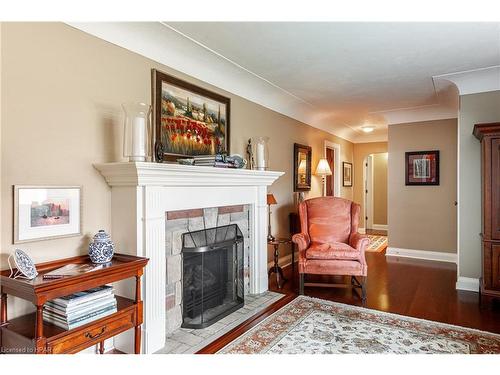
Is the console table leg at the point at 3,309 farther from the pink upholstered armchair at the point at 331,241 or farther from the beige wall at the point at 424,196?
the beige wall at the point at 424,196

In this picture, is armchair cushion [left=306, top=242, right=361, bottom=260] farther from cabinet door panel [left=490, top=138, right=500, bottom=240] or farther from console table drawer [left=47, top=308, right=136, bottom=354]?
console table drawer [left=47, top=308, right=136, bottom=354]

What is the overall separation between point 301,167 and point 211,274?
281cm

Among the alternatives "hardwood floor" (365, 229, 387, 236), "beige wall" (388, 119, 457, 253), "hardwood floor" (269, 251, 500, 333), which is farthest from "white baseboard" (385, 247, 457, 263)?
"hardwood floor" (365, 229, 387, 236)

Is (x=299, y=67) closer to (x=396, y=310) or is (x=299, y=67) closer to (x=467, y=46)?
(x=467, y=46)

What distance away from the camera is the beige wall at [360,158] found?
7588 millimetres

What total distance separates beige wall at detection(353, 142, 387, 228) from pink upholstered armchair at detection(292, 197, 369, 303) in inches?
159

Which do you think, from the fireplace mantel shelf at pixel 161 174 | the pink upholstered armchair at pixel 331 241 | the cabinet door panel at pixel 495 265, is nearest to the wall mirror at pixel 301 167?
the pink upholstered armchair at pixel 331 241

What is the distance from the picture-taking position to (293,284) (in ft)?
13.0

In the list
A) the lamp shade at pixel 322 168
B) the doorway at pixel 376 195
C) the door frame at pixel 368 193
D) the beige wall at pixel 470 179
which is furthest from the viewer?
the doorway at pixel 376 195

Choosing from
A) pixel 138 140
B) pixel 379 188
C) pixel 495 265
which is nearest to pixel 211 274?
pixel 138 140

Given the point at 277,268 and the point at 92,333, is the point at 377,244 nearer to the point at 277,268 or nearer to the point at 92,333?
the point at 277,268

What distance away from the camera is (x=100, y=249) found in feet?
6.60

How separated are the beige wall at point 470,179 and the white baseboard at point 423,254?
155cm

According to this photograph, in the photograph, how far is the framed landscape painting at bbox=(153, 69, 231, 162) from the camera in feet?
Answer: 8.93
